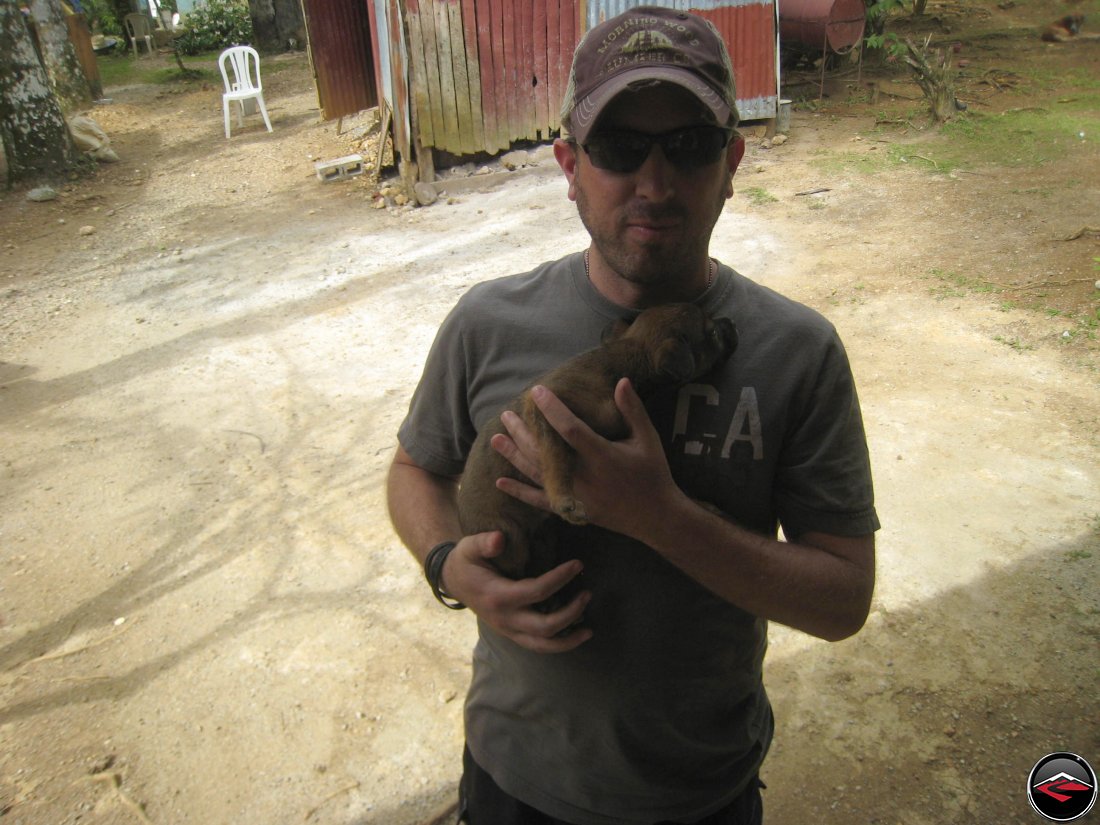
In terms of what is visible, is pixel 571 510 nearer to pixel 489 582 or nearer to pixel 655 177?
pixel 489 582

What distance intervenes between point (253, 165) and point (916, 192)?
1127 cm

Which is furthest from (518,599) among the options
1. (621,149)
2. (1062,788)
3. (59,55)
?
(59,55)

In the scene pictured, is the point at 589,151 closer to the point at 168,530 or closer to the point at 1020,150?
the point at 168,530

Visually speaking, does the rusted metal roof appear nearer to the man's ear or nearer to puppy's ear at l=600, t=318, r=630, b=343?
the man's ear

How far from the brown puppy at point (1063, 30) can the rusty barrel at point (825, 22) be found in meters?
5.49

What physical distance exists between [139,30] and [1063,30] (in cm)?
2887

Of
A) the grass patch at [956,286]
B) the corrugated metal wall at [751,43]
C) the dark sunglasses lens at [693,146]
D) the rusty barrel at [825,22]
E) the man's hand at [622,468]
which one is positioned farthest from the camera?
the rusty barrel at [825,22]

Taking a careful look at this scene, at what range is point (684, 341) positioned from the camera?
1.84 metres

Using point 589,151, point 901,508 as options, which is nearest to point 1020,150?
point 901,508

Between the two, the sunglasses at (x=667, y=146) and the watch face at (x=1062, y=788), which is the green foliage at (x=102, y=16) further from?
the watch face at (x=1062, y=788)

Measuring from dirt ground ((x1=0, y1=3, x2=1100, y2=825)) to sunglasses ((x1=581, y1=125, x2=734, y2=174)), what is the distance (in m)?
2.84

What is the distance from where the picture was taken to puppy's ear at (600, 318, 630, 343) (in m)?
1.99

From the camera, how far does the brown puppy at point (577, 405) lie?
186 cm

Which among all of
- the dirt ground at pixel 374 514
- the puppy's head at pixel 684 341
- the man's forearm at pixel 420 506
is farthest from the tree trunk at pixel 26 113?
the puppy's head at pixel 684 341
